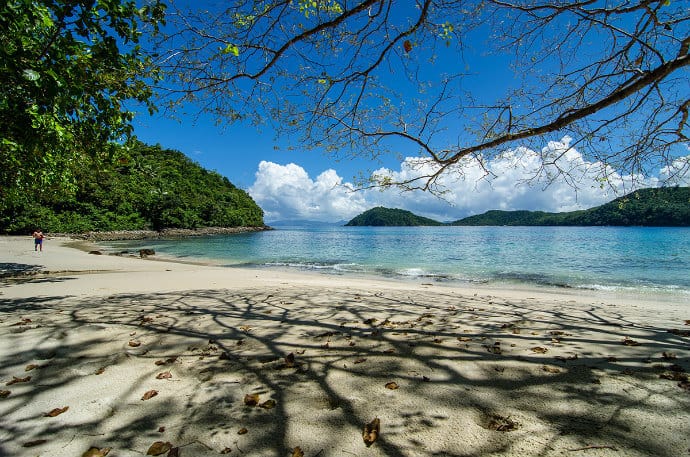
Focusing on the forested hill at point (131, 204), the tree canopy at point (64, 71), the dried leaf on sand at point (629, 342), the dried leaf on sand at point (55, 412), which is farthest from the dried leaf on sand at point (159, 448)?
the forested hill at point (131, 204)

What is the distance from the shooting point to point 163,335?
4.32 metres

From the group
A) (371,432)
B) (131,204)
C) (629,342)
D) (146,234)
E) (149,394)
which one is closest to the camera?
(371,432)

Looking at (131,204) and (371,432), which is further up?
(131,204)

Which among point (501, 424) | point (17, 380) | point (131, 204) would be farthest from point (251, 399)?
point (131, 204)

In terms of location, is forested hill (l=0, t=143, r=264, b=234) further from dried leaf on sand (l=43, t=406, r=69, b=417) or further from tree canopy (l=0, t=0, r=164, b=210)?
dried leaf on sand (l=43, t=406, r=69, b=417)

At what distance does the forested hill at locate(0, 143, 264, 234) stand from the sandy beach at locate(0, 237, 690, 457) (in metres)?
3.64

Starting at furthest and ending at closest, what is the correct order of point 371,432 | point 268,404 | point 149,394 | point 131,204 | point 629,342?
1. point 131,204
2. point 629,342
3. point 149,394
4. point 268,404
5. point 371,432

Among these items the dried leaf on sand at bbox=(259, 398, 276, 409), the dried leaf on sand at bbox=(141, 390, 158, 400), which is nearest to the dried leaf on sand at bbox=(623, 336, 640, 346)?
the dried leaf on sand at bbox=(259, 398, 276, 409)

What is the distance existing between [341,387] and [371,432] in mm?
696

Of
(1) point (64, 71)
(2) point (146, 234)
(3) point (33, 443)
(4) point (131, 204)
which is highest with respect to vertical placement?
(4) point (131, 204)

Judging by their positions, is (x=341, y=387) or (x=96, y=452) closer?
(x=96, y=452)

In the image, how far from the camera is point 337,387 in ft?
9.57

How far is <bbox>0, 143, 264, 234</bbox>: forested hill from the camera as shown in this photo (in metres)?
9.38

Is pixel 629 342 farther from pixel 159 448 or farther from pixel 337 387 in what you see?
pixel 159 448
